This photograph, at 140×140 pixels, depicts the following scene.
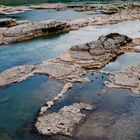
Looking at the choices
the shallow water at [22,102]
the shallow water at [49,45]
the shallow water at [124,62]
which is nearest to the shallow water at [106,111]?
the shallow water at [22,102]

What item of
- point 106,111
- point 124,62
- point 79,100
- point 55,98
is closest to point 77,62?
point 124,62

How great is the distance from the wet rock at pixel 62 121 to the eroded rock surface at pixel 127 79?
5.78 metres

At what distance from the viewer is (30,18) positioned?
79500 mm

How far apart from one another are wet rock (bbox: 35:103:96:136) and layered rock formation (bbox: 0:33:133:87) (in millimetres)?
7560

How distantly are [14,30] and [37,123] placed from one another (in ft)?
117

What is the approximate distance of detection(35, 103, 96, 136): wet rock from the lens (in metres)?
25.4

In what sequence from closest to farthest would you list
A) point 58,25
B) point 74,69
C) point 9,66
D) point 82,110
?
point 82,110 → point 74,69 → point 9,66 → point 58,25

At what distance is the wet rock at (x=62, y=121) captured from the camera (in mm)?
25375

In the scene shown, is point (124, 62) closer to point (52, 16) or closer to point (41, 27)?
point (41, 27)

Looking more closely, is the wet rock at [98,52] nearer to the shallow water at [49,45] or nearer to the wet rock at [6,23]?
the shallow water at [49,45]

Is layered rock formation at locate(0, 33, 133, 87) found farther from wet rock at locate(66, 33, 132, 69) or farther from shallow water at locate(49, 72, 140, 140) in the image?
shallow water at locate(49, 72, 140, 140)

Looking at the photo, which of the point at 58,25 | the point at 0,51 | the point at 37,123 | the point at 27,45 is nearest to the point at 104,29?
the point at 58,25

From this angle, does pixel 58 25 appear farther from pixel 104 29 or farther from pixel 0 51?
pixel 0 51

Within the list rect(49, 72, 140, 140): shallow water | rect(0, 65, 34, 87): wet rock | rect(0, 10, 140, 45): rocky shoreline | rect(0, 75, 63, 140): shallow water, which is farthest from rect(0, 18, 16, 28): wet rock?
rect(49, 72, 140, 140): shallow water
